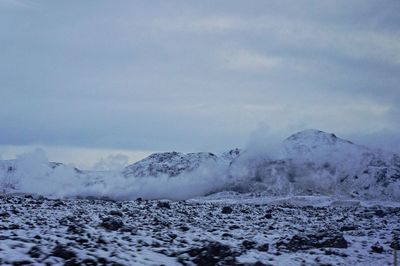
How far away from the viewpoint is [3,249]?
12211 mm

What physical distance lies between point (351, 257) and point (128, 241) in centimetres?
970

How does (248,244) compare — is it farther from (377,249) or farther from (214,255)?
(377,249)

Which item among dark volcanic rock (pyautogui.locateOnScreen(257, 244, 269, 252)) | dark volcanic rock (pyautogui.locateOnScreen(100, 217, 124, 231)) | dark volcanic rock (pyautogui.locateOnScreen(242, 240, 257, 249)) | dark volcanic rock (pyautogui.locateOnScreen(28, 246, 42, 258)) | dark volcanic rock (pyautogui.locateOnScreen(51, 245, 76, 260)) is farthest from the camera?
dark volcanic rock (pyautogui.locateOnScreen(100, 217, 124, 231))

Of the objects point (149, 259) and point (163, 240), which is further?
point (163, 240)

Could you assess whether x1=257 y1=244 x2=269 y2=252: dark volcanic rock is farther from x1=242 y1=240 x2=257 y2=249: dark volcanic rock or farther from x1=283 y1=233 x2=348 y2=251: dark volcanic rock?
x1=283 y1=233 x2=348 y2=251: dark volcanic rock

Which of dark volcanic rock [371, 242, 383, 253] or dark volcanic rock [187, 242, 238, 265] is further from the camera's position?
dark volcanic rock [371, 242, 383, 253]

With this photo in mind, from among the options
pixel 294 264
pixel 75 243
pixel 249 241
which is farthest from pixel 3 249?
pixel 249 241

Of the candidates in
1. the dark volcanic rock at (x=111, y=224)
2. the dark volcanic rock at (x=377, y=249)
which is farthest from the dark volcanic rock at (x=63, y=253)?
the dark volcanic rock at (x=377, y=249)

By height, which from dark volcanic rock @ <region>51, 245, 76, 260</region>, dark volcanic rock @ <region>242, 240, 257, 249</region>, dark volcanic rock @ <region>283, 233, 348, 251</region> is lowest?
dark volcanic rock @ <region>242, 240, 257, 249</region>

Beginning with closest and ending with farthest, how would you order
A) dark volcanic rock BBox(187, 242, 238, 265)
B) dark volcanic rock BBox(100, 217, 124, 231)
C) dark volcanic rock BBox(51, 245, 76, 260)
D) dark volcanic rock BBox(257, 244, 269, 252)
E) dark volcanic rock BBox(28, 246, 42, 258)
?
dark volcanic rock BBox(28, 246, 42, 258) < dark volcanic rock BBox(51, 245, 76, 260) < dark volcanic rock BBox(187, 242, 238, 265) < dark volcanic rock BBox(257, 244, 269, 252) < dark volcanic rock BBox(100, 217, 124, 231)

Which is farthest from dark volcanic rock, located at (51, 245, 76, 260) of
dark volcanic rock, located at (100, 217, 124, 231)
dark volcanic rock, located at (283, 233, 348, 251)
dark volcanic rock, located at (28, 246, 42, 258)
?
dark volcanic rock, located at (283, 233, 348, 251)

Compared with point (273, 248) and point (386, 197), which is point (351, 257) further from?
point (386, 197)

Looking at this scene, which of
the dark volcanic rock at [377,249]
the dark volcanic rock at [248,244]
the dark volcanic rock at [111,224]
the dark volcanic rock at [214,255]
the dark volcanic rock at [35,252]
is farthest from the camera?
the dark volcanic rock at [111,224]

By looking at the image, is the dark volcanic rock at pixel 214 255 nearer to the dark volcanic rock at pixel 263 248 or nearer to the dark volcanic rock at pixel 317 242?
the dark volcanic rock at pixel 263 248
